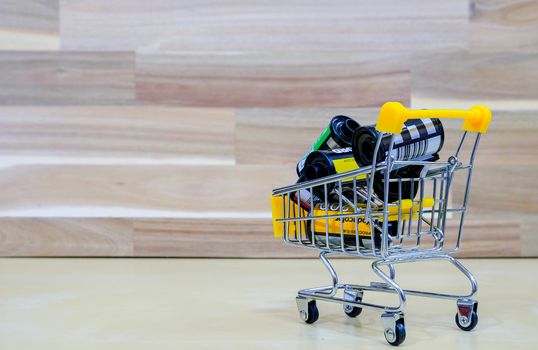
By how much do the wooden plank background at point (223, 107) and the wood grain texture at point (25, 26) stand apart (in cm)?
4

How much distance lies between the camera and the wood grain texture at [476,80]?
2709 mm

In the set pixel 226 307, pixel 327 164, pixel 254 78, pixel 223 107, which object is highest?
pixel 254 78

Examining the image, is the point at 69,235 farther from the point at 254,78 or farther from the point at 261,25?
the point at 261,25

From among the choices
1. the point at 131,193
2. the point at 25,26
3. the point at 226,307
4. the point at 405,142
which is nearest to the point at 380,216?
the point at 405,142

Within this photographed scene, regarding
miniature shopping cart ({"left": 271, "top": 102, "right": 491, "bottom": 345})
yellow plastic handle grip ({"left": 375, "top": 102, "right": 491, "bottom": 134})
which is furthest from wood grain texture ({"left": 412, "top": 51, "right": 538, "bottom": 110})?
yellow plastic handle grip ({"left": 375, "top": 102, "right": 491, "bottom": 134})

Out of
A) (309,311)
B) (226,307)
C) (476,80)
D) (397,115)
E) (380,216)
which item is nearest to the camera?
(397,115)

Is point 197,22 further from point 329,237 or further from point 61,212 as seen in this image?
point 329,237

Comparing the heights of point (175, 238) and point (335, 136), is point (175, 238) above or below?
below

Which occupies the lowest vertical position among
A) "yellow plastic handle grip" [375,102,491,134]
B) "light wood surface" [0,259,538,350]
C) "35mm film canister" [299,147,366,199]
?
"light wood surface" [0,259,538,350]

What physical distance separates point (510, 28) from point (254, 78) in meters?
0.96

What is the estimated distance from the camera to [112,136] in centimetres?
273

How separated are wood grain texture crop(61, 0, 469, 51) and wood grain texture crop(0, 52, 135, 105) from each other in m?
0.06

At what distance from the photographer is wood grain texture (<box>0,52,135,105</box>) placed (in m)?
2.72

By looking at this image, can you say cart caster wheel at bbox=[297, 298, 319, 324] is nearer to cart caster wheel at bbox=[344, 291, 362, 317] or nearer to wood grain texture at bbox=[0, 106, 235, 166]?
cart caster wheel at bbox=[344, 291, 362, 317]
